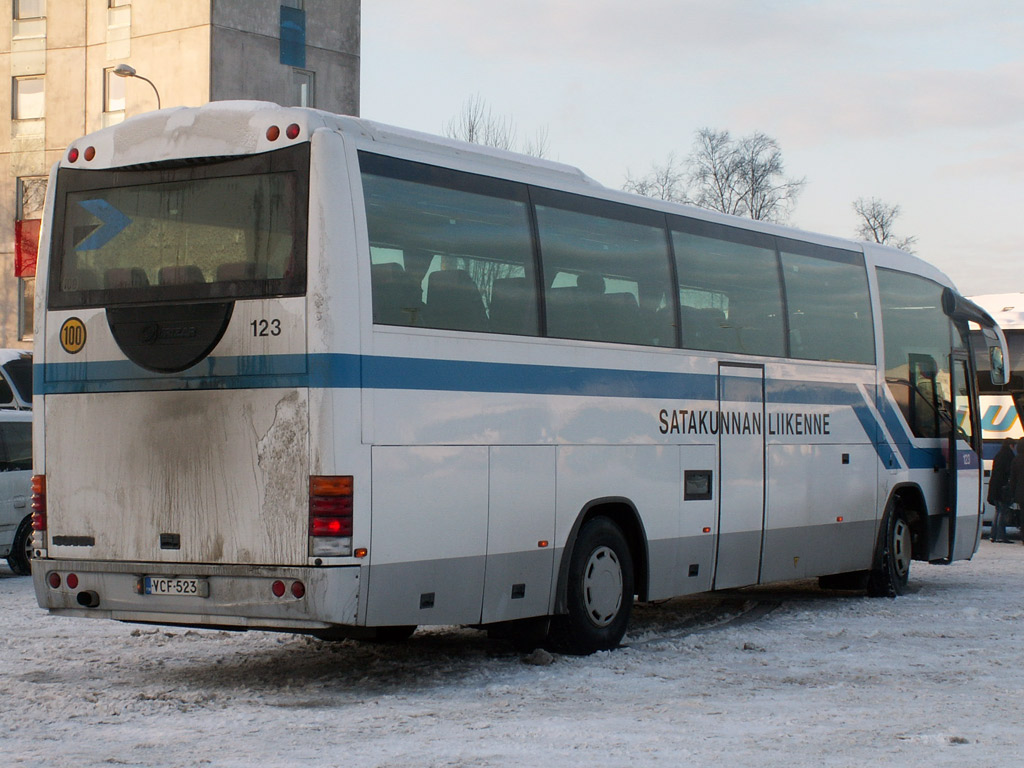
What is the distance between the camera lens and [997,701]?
9102 mm

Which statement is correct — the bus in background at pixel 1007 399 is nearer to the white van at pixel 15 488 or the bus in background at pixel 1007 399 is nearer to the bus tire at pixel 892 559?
the bus tire at pixel 892 559

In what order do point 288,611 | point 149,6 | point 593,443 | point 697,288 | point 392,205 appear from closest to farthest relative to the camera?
point 288,611 → point 392,205 → point 593,443 → point 697,288 → point 149,6

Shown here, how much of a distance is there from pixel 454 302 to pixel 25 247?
139ft

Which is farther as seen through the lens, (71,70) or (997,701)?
(71,70)

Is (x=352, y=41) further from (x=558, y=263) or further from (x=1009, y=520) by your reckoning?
(x=558, y=263)

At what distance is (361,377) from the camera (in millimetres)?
9164

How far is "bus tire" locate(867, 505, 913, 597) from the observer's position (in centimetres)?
1546

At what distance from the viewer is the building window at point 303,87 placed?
48406 millimetres

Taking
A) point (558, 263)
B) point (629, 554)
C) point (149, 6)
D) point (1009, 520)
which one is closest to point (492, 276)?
point (558, 263)

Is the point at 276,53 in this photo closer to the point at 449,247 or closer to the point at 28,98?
the point at 28,98

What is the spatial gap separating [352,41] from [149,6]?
6.47m

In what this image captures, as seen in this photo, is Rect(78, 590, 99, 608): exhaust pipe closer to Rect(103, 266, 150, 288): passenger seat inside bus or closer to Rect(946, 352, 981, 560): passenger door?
Rect(103, 266, 150, 288): passenger seat inside bus

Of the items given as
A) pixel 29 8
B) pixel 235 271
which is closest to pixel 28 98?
pixel 29 8

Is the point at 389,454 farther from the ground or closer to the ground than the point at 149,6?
closer to the ground
